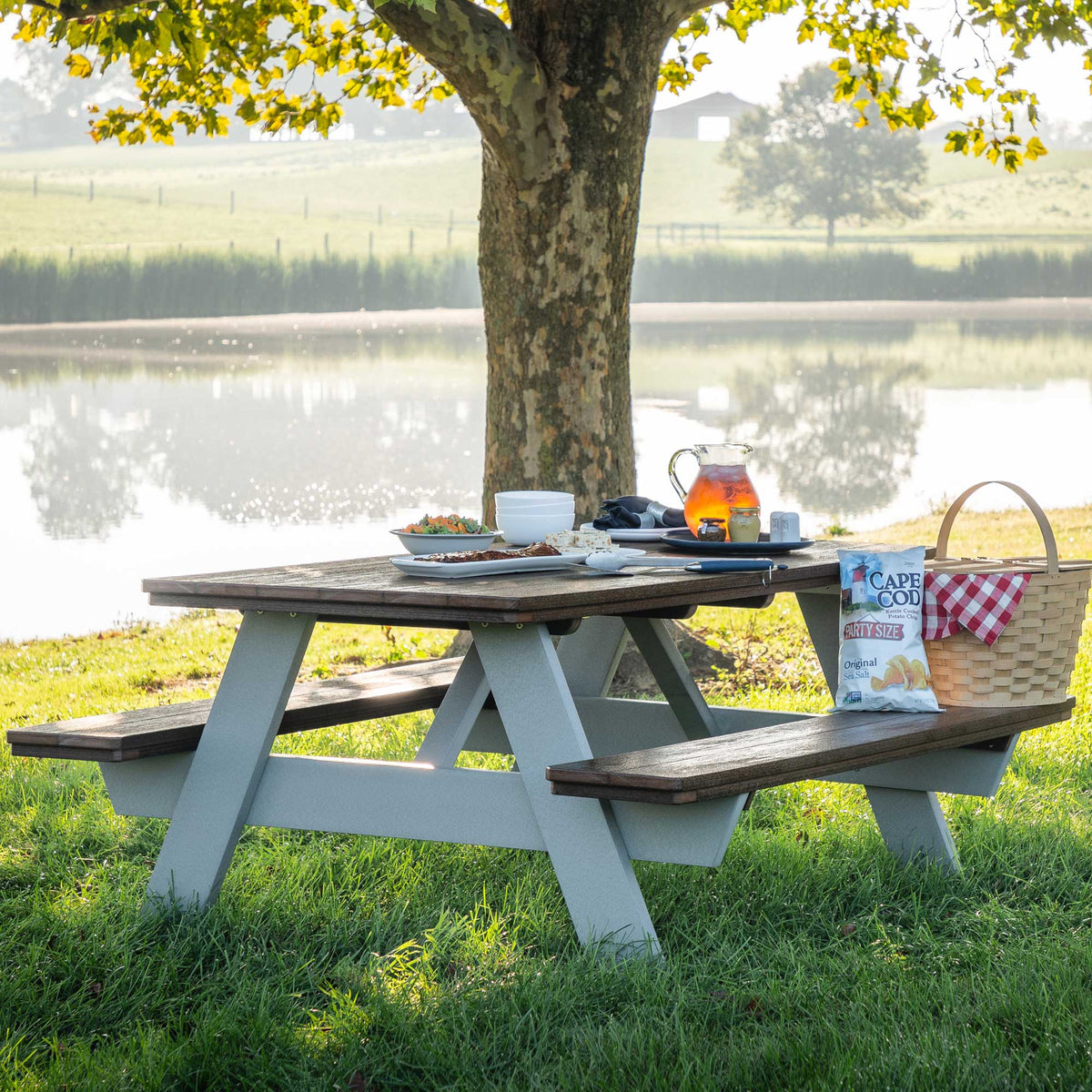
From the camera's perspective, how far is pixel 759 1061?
7.52 ft

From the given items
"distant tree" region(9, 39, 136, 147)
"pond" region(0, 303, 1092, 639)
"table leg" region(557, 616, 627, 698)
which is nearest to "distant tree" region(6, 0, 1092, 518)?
"table leg" region(557, 616, 627, 698)

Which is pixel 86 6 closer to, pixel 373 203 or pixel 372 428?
pixel 372 428

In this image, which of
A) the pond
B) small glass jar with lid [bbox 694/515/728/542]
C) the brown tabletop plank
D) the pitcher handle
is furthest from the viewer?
the pond

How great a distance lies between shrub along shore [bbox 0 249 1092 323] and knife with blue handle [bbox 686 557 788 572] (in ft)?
115

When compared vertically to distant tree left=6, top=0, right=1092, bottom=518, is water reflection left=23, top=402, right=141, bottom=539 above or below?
below

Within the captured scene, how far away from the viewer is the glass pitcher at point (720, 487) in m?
3.45

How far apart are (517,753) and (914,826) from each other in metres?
1.23

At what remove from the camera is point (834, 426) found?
26.2 metres

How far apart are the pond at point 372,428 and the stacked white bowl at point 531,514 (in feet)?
25.6

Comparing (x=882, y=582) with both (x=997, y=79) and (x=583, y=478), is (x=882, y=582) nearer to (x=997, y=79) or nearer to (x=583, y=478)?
(x=583, y=478)

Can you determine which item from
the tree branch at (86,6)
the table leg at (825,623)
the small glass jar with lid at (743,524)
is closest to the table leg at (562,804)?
the small glass jar with lid at (743,524)

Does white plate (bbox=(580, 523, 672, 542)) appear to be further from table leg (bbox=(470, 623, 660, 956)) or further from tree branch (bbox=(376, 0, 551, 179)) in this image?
tree branch (bbox=(376, 0, 551, 179))

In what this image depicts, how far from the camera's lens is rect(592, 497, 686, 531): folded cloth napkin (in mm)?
3818

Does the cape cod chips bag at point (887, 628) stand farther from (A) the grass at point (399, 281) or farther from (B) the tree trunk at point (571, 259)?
(A) the grass at point (399, 281)
